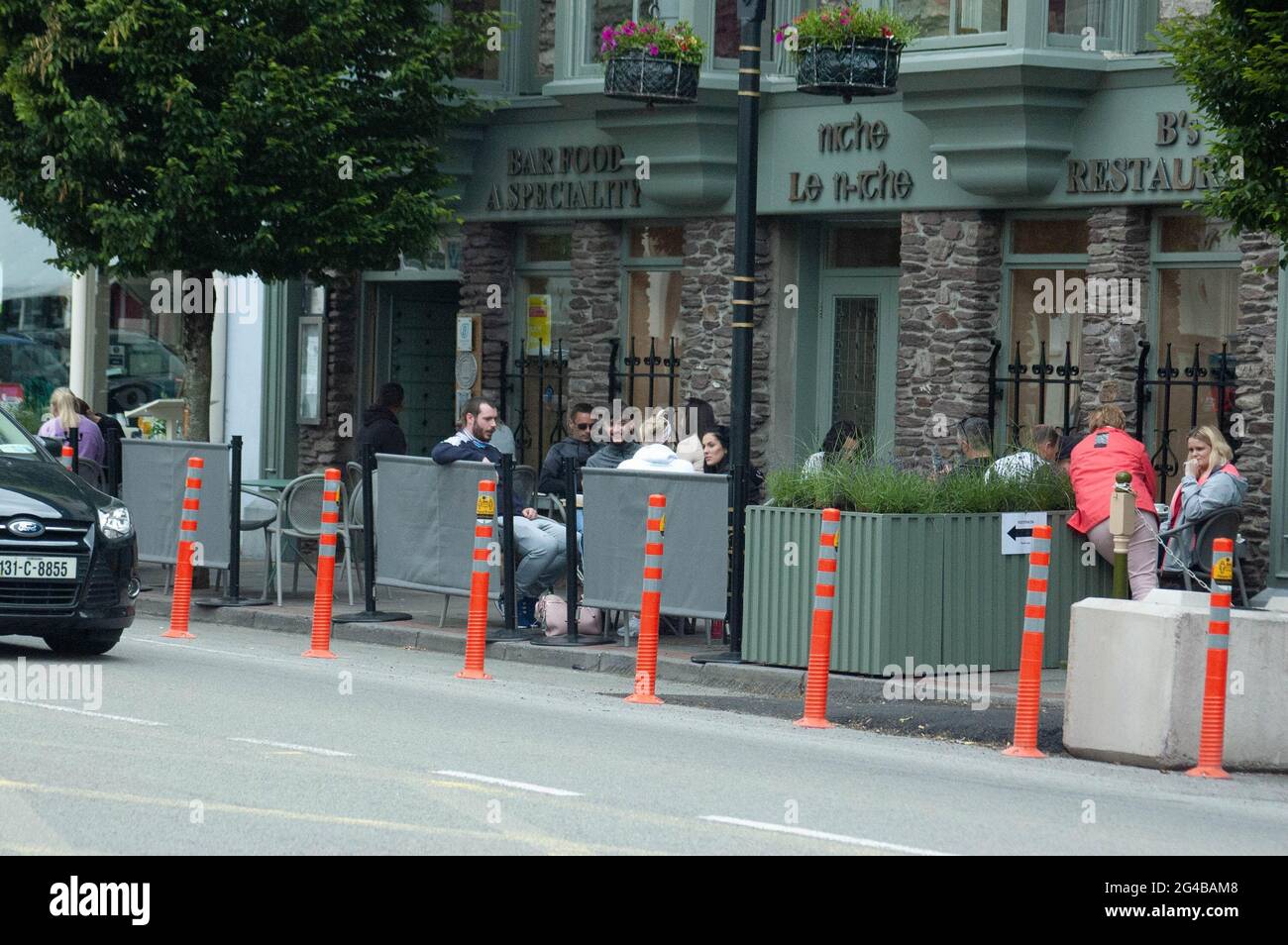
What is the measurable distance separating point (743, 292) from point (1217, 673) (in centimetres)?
507

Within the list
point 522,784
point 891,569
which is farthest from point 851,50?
point 522,784

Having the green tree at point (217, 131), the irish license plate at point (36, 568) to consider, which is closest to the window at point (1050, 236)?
the green tree at point (217, 131)

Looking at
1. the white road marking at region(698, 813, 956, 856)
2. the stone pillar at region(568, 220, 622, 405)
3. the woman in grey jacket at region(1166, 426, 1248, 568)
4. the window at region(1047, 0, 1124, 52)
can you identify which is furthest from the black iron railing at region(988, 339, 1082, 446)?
the white road marking at region(698, 813, 956, 856)

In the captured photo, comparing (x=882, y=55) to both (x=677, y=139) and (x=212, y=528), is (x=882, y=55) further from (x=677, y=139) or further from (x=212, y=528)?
(x=212, y=528)

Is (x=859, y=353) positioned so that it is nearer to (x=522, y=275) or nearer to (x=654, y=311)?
(x=654, y=311)

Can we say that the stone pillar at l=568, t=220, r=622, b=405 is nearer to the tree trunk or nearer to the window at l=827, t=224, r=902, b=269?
the window at l=827, t=224, r=902, b=269

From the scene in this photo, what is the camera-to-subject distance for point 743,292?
14.8m

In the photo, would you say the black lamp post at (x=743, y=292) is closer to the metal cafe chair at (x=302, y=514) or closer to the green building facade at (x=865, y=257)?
the green building facade at (x=865, y=257)

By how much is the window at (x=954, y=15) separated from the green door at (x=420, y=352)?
7.33m

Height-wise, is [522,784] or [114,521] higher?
[114,521]

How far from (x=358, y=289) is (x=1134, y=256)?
9.61 metres

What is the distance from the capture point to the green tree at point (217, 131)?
1744 cm

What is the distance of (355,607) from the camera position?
17.8m
